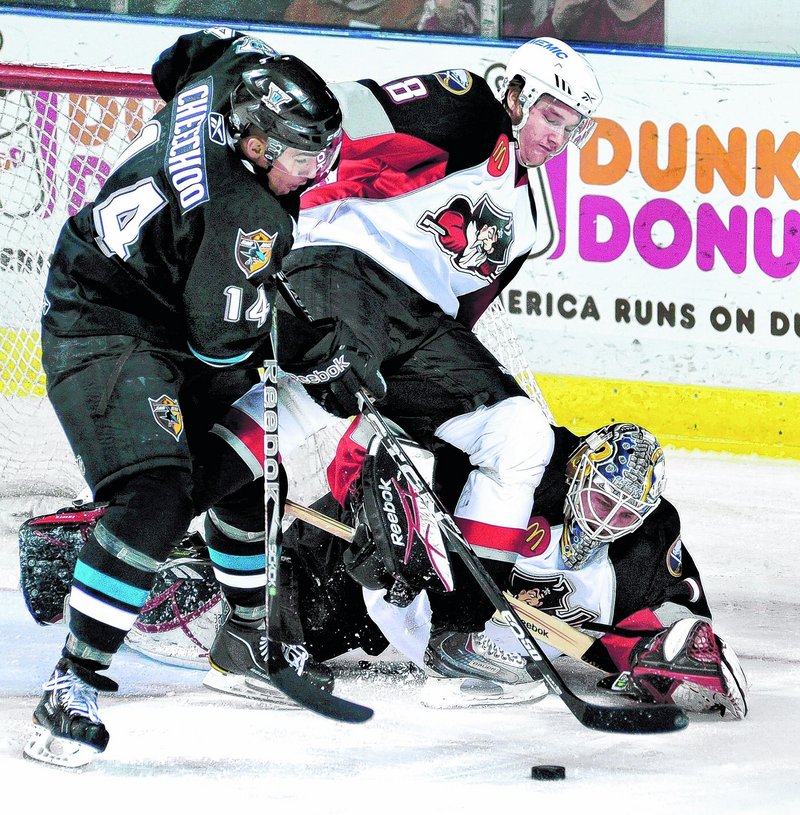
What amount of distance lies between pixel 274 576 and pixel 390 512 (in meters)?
0.29

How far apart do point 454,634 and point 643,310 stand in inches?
77.3

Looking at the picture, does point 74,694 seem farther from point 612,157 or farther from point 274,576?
point 612,157

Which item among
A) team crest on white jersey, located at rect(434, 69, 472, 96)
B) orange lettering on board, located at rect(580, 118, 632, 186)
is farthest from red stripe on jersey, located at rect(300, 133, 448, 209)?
orange lettering on board, located at rect(580, 118, 632, 186)

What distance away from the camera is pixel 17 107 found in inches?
150

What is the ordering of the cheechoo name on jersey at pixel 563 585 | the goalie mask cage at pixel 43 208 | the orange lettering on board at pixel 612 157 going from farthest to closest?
the orange lettering on board at pixel 612 157 < the goalie mask cage at pixel 43 208 < the cheechoo name on jersey at pixel 563 585

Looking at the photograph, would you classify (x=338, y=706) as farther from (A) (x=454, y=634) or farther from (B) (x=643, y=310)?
(B) (x=643, y=310)

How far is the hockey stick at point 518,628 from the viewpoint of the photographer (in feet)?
7.68

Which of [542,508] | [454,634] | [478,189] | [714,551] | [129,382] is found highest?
[478,189]

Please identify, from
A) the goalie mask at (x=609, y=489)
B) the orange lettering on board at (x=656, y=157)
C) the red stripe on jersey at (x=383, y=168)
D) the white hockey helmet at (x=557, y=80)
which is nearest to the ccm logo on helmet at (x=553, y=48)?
the white hockey helmet at (x=557, y=80)

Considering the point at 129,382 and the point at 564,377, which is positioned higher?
the point at 129,382

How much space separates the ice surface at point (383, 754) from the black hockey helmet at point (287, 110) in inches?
35.9

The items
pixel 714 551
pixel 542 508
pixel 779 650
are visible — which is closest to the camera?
pixel 542 508

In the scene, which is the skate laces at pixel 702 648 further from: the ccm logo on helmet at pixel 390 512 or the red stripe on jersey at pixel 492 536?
the ccm logo on helmet at pixel 390 512

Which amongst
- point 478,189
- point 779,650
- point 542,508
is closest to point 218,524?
point 542,508
